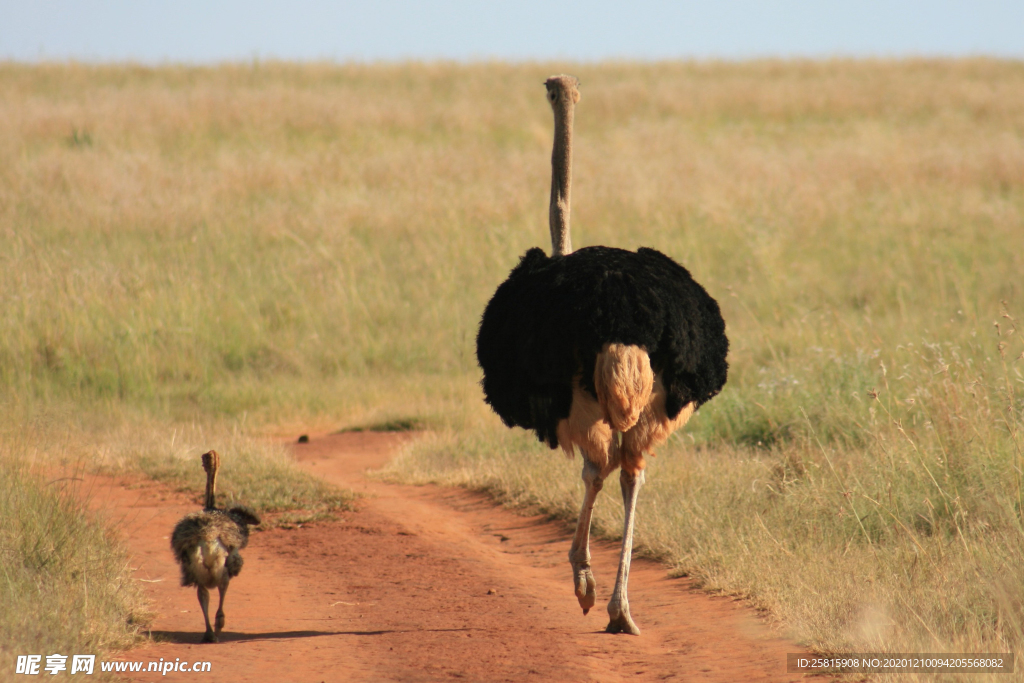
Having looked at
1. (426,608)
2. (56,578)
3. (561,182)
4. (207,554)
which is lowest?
(426,608)

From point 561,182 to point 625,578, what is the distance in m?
2.33

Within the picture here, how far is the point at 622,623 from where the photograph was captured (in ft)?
15.6

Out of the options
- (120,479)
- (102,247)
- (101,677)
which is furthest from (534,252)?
(102,247)

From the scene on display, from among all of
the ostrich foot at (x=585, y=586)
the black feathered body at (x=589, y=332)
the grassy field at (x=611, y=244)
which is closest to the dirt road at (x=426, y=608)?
the ostrich foot at (x=585, y=586)

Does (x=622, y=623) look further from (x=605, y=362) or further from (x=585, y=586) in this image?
(x=605, y=362)

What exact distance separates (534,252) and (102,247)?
9.46 metres

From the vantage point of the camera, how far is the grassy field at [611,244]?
557 centimetres

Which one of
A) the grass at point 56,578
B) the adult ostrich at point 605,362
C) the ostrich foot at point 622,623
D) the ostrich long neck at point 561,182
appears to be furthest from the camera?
the ostrich long neck at point 561,182

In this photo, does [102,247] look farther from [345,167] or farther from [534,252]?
[534,252]

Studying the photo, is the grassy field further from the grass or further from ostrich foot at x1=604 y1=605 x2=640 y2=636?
the grass

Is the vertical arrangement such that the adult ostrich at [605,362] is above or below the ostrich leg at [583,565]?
above

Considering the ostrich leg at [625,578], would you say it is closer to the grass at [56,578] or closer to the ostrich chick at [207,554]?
the ostrich chick at [207,554]

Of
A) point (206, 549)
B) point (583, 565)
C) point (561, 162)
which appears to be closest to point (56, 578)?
point (206, 549)

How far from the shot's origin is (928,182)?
58.4 feet
